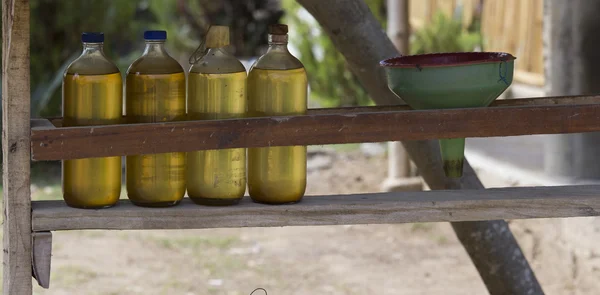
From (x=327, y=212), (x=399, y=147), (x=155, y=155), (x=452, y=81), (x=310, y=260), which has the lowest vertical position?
(x=310, y=260)

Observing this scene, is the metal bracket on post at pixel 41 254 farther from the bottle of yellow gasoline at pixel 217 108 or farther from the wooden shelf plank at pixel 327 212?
the bottle of yellow gasoline at pixel 217 108

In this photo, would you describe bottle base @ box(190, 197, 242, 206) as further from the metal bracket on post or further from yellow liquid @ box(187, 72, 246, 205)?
the metal bracket on post

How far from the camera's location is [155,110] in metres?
1.88

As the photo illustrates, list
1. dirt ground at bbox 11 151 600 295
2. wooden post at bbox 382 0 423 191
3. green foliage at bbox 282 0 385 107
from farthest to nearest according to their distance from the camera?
green foliage at bbox 282 0 385 107, wooden post at bbox 382 0 423 191, dirt ground at bbox 11 151 600 295

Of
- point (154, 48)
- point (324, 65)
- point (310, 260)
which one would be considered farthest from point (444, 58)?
point (324, 65)

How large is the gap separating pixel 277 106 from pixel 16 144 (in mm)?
525

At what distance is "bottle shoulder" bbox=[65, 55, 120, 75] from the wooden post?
147 inches

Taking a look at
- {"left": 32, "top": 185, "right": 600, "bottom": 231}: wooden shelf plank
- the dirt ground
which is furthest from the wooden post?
{"left": 32, "top": 185, "right": 600, "bottom": 231}: wooden shelf plank

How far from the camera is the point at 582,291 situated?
4078 mm

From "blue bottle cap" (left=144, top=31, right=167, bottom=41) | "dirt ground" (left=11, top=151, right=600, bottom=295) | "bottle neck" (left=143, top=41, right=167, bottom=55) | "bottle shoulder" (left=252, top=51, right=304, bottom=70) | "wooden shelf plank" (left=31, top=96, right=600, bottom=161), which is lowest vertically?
"dirt ground" (left=11, top=151, right=600, bottom=295)

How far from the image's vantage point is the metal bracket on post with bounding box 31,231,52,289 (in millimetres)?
1821

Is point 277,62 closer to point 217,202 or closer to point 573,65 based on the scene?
point 217,202

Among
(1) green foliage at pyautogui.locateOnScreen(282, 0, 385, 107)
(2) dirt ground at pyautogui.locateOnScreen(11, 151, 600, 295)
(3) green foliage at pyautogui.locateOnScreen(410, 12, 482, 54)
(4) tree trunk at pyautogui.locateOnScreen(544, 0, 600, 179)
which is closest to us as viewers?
(4) tree trunk at pyautogui.locateOnScreen(544, 0, 600, 179)

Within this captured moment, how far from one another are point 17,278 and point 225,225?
0.42m
